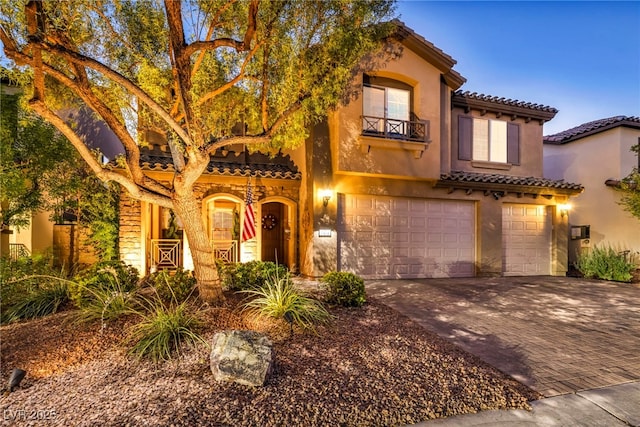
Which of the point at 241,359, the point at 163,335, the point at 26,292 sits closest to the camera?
the point at 241,359

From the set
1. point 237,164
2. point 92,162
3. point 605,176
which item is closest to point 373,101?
point 237,164

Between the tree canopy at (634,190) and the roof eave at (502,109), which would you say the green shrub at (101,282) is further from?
the tree canopy at (634,190)

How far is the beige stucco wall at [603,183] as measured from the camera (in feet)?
42.3

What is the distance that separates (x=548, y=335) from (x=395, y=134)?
665 cm

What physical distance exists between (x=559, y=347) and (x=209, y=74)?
25.6ft

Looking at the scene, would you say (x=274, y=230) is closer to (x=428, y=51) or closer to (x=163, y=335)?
(x=428, y=51)

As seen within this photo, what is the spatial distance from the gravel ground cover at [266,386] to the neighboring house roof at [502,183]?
7063 millimetres

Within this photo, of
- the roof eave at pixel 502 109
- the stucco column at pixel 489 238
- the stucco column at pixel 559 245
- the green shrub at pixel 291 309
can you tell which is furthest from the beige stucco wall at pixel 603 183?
the green shrub at pixel 291 309

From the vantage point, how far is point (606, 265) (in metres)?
11.5

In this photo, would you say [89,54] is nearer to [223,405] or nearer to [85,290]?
[85,290]

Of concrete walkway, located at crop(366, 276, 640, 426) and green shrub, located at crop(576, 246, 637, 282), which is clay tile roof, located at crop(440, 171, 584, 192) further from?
concrete walkway, located at crop(366, 276, 640, 426)

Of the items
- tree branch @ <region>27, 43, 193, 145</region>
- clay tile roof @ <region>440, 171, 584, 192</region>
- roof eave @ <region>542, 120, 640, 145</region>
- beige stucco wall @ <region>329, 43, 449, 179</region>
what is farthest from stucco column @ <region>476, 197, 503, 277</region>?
tree branch @ <region>27, 43, 193, 145</region>

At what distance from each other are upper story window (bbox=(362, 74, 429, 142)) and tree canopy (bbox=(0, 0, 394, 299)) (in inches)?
134

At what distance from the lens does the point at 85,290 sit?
18.1ft
